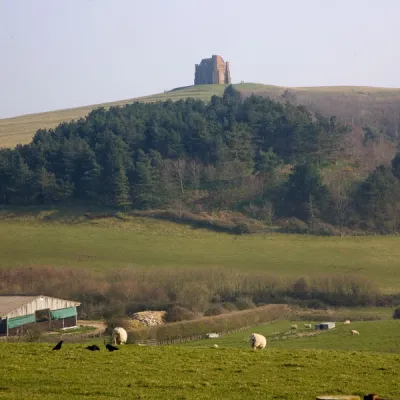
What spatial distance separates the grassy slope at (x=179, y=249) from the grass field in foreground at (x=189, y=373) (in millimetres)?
36186

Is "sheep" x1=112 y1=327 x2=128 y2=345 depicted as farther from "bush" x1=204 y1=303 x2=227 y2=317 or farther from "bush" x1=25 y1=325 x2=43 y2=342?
"bush" x1=204 y1=303 x2=227 y2=317

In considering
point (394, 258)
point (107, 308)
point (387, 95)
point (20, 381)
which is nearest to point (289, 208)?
point (394, 258)

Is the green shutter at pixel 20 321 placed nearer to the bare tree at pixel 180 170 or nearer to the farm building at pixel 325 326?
the farm building at pixel 325 326

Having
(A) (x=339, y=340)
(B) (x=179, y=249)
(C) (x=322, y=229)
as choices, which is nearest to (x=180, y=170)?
(C) (x=322, y=229)

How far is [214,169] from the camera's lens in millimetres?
85500

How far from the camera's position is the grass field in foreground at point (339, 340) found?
30.7 metres

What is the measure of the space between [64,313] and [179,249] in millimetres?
22976

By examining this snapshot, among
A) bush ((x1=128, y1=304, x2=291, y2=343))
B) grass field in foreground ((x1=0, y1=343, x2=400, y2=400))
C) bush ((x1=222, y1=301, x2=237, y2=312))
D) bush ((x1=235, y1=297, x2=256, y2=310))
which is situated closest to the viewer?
grass field in foreground ((x1=0, y1=343, x2=400, y2=400))

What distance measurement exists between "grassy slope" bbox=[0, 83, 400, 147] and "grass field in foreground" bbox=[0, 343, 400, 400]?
114 meters

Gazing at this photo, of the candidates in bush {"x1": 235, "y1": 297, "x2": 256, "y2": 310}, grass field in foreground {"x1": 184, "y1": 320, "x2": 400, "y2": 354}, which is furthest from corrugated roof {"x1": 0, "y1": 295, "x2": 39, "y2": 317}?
bush {"x1": 235, "y1": 297, "x2": 256, "y2": 310}

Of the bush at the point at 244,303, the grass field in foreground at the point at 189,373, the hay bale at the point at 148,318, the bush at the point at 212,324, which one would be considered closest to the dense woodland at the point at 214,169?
the bush at the point at 244,303

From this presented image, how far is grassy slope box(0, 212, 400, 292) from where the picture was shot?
60281 mm

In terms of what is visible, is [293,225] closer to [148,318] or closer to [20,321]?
[148,318]

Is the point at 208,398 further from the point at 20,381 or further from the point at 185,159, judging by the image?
the point at 185,159
